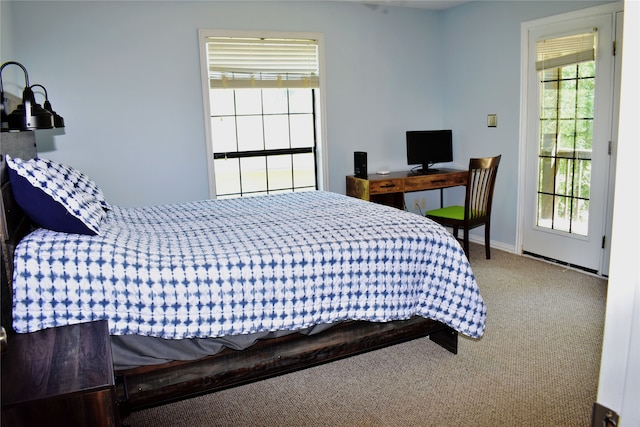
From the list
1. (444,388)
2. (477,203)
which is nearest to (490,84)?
(477,203)

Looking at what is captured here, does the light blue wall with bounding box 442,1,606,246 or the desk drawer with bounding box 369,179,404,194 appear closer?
the light blue wall with bounding box 442,1,606,246

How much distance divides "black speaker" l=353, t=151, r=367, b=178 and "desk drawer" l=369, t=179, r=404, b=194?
21 cm

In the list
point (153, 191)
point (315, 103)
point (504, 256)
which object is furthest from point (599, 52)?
point (153, 191)

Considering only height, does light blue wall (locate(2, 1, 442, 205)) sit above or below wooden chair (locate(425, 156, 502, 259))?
above

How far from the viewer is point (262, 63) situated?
4.69 meters

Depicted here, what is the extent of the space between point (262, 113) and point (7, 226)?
126 inches

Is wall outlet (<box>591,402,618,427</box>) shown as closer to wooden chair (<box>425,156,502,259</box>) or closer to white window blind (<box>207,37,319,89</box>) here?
wooden chair (<box>425,156,502,259</box>)

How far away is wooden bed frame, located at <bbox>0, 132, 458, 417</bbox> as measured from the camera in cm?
206

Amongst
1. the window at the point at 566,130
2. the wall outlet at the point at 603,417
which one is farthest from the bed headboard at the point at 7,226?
the window at the point at 566,130

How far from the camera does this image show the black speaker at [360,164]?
16.1 ft

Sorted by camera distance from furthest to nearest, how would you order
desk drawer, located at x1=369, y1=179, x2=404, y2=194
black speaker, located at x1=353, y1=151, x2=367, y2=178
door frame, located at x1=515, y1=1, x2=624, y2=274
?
1. black speaker, located at x1=353, y1=151, x2=367, y2=178
2. desk drawer, located at x1=369, y1=179, x2=404, y2=194
3. door frame, located at x1=515, y1=1, x2=624, y2=274

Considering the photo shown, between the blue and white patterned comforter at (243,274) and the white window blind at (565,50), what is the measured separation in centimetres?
229

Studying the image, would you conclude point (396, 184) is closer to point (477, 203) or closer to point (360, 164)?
point (360, 164)

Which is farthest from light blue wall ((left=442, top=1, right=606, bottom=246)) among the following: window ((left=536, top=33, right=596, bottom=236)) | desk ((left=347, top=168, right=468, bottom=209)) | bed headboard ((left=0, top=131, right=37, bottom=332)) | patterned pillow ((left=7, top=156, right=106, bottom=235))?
bed headboard ((left=0, top=131, right=37, bottom=332))
